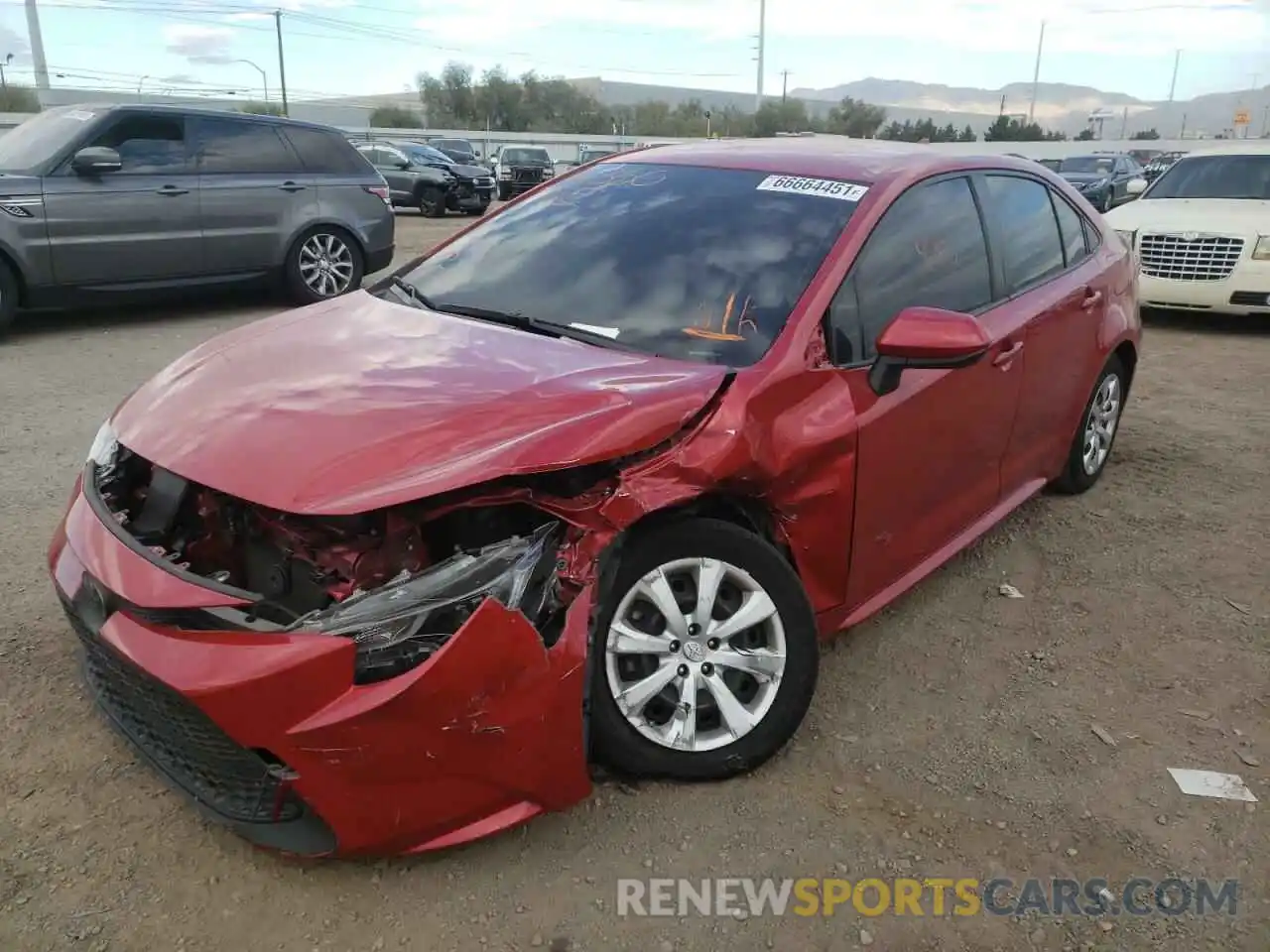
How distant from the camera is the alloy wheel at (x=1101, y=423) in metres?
4.69

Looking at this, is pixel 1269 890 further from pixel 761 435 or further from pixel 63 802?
pixel 63 802

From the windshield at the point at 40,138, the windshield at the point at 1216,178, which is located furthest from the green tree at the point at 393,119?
the windshield at the point at 1216,178

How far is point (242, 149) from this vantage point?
863 centimetres

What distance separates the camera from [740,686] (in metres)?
2.69

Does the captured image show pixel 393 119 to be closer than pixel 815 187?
No

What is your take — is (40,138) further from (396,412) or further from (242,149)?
(396,412)

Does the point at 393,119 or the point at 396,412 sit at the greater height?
the point at 393,119

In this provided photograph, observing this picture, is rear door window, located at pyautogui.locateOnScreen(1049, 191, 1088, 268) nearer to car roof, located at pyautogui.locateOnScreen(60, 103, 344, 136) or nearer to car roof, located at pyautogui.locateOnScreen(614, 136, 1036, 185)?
car roof, located at pyautogui.locateOnScreen(614, 136, 1036, 185)

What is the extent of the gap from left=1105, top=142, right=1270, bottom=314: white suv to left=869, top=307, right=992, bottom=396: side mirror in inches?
271

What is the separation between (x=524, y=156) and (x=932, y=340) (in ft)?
90.0

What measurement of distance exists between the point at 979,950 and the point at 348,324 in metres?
2.49

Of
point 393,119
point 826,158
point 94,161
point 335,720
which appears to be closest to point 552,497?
point 335,720

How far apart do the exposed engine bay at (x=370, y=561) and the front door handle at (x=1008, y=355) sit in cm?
190

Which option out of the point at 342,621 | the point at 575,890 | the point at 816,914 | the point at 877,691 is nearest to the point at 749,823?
the point at 816,914
